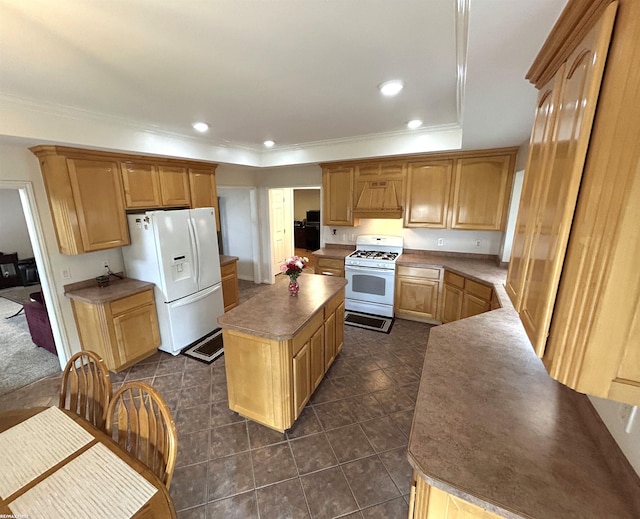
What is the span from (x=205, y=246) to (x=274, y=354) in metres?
2.12

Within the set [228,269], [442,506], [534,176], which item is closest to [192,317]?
[228,269]

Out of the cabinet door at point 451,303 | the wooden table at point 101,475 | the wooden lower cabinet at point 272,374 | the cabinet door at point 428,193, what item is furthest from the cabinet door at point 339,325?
the wooden table at point 101,475

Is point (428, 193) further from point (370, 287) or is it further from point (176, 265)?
point (176, 265)

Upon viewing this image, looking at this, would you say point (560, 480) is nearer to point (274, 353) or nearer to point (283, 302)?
point (274, 353)

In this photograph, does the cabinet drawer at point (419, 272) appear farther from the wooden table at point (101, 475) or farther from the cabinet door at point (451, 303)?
the wooden table at point (101, 475)

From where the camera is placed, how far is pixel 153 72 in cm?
170

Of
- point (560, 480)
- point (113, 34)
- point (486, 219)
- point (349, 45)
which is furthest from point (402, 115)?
point (560, 480)

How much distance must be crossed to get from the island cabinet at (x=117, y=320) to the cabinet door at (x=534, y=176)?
3.40 metres

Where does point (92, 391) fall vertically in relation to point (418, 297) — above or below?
above

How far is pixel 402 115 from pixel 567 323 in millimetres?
2469

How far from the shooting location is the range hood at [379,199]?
3.96 metres

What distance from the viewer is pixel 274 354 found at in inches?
78.7

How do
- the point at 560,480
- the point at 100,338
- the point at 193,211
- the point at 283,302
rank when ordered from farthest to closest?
the point at 193,211 < the point at 100,338 < the point at 283,302 < the point at 560,480

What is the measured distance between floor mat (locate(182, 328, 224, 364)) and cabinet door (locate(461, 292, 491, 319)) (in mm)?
3025
